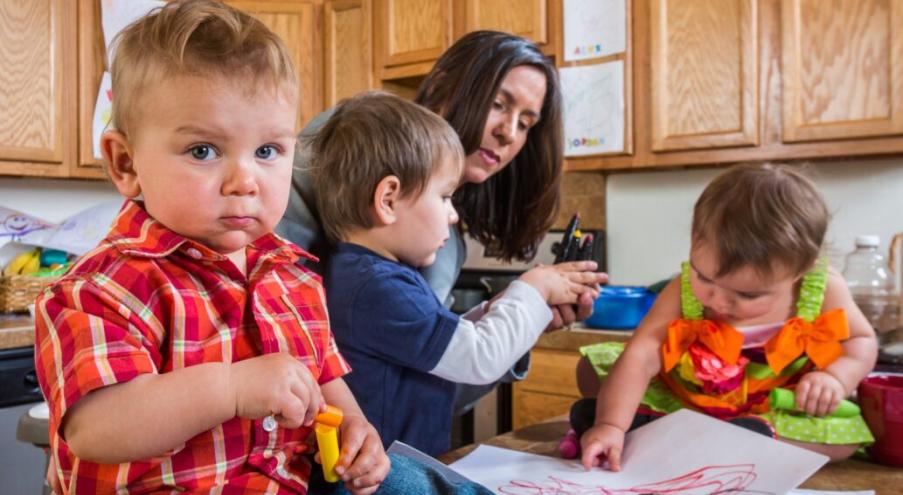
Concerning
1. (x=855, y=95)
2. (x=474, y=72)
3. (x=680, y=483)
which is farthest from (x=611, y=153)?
(x=680, y=483)

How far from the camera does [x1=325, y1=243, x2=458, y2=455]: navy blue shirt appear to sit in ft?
3.26

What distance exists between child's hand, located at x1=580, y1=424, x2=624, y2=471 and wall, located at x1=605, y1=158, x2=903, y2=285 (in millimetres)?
1796

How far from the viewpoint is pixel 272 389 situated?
0.55m

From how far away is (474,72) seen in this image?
1.33 metres

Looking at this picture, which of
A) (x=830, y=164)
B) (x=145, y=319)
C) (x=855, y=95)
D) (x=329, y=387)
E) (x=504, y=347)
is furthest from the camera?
(x=830, y=164)

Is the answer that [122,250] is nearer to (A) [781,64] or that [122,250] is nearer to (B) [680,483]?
(B) [680,483]

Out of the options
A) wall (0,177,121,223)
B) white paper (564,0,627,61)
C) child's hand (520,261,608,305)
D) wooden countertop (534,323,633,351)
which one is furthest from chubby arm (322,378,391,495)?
wall (0,177,121,223)

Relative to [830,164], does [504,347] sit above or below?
below

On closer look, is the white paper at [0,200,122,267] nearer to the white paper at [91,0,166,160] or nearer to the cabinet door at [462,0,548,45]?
the white paper at [91,0,166,160]

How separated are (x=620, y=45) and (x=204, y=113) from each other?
7.32ft

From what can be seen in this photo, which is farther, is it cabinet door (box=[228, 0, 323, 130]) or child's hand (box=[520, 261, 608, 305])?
cabinet door (box=[228, 0, 323, 130])

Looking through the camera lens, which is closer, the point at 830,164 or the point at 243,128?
the point at 243,128

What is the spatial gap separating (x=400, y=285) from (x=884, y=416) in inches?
23.1

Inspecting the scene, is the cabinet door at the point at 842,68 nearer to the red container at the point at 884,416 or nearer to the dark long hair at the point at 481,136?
the dark long hair at the point at 481,136
